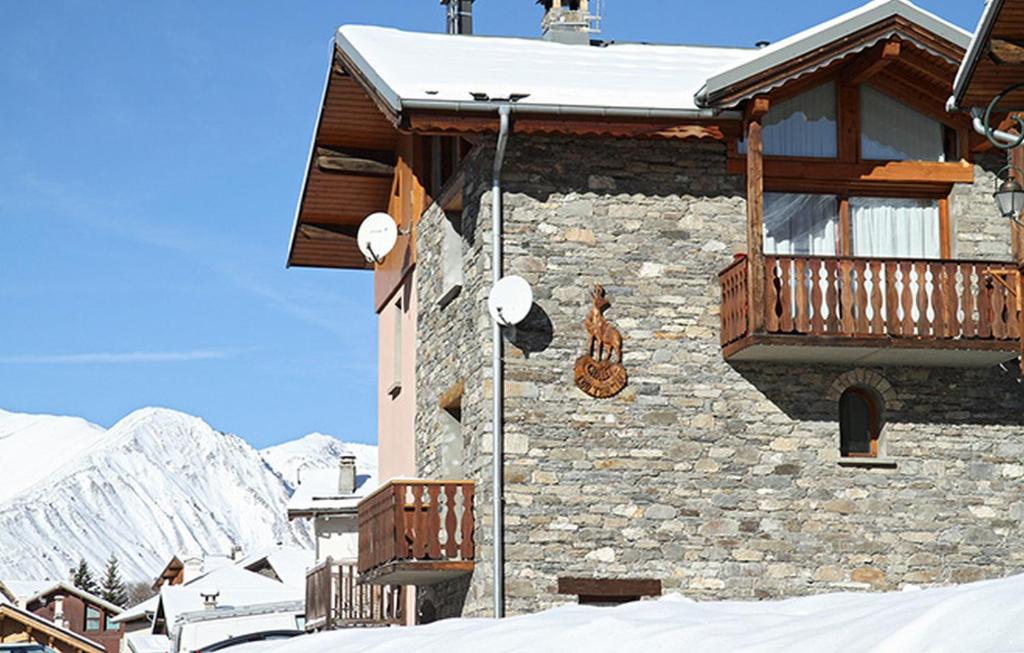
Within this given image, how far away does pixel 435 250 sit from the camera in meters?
21.2

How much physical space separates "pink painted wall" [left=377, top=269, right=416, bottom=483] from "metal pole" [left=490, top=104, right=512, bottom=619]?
390cm

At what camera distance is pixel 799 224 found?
1934 cm

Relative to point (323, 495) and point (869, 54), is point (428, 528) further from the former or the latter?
point (323, 495)

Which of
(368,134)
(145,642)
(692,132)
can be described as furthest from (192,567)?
(692,132)

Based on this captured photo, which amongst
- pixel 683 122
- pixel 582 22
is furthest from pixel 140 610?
pixel 683 122

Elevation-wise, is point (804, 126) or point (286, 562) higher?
point (804, 126)

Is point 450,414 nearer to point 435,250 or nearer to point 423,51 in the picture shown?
point 435,250

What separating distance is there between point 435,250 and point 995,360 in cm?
627

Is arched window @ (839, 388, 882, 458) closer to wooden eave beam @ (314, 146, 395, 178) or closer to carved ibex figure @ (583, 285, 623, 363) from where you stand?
carved ibex figure @ (583, 285, 623, 363)

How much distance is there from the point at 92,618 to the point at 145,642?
A: 11.9m

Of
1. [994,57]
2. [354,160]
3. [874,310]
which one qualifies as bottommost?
[874,310]

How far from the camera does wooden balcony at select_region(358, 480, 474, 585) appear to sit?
61.5 feet

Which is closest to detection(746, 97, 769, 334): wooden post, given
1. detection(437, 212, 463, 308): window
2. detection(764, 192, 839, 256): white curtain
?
detection(764, 192, 839, 256): white curtain

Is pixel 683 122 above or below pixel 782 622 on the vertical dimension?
above
